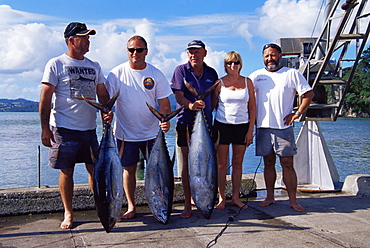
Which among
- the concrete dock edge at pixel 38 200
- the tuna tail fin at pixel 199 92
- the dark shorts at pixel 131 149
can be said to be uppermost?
the tuna tail fin at pixel 199 92

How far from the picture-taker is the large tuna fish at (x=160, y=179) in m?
3.52

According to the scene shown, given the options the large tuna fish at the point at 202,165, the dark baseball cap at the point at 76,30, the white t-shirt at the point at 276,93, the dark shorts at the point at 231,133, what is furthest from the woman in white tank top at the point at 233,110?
the dark baseball cap at the point at 76,30

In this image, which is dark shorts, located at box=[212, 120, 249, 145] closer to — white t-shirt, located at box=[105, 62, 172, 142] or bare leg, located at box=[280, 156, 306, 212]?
bare leg, located at box=[280, 156, 306, 212]

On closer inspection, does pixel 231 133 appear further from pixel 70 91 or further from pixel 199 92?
pixel 70 91

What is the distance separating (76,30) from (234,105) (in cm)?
173

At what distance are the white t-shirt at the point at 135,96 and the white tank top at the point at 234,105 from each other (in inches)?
25.7

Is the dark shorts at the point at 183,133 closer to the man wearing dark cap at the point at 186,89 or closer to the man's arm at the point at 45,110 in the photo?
the man wearing dark cap at the point at 186,89

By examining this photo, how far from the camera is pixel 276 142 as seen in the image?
4105mm

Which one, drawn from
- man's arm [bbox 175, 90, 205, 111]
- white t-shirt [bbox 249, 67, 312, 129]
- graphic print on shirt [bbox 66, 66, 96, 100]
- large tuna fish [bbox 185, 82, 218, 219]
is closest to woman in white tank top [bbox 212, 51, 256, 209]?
white t-shirt [bbox 249, 67, 312, 129]

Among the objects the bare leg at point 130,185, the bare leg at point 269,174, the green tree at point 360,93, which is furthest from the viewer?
the green tree at point 360,93

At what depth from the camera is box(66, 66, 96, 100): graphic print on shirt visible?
11.3 feet

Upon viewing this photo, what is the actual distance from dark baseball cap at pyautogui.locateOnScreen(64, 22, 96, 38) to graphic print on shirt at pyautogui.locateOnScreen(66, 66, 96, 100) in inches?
12.0

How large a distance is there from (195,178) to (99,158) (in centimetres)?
92

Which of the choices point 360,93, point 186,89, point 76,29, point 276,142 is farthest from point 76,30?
point 360,93
